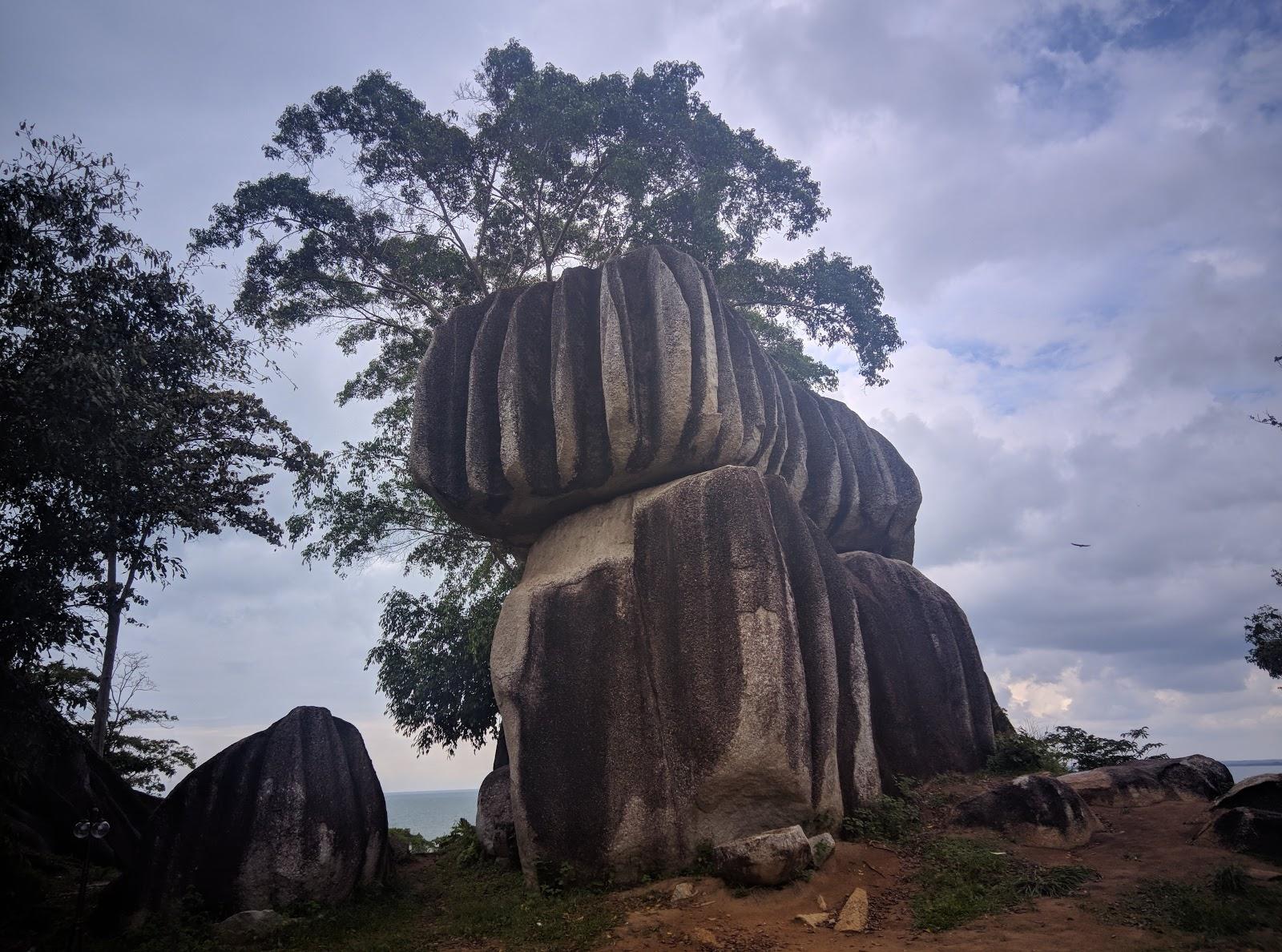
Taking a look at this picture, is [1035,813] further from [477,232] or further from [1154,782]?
[477,232]

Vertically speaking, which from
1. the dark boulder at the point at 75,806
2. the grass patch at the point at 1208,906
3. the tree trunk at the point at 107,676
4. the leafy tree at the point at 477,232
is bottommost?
the grass patch at the point at 1208,906

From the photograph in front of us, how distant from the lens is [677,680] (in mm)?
10516

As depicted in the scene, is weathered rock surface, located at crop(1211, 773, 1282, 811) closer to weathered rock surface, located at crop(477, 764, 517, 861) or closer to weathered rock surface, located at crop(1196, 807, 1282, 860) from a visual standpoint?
weathered rock surface, located at crop(1196, 807, 1282, 860)

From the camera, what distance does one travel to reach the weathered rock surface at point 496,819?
1266 cm

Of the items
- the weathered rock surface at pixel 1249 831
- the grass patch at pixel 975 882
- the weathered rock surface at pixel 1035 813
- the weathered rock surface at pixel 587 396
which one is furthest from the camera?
the weathered rock surface at pixel 587 396

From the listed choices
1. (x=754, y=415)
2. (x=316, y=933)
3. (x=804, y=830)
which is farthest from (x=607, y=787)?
(x=754, y=415)

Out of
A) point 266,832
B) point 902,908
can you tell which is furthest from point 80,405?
point 902,908

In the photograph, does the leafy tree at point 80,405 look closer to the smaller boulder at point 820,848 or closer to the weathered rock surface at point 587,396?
the weathered rock surface at point 587,396

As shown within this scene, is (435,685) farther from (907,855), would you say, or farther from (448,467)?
(907,855)

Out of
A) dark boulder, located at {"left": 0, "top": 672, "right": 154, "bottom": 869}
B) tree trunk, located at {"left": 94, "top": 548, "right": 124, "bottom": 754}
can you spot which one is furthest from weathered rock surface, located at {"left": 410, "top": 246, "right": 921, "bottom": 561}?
tree trunk, located at {"left": 94, "top": 548, "right": 124, "bottom": 754}

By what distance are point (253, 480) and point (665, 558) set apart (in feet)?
31.7

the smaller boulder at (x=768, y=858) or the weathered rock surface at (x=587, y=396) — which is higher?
the weathered rock surface at (x=587, y=396)

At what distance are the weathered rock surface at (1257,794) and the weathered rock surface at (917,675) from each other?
11.1 feet

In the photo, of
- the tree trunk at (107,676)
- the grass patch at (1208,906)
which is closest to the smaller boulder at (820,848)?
the grass patch at (1208,906)
